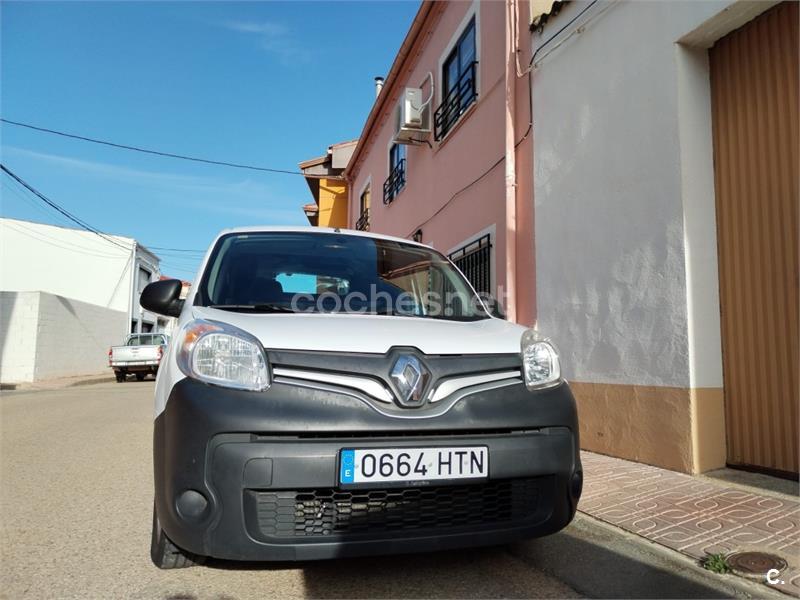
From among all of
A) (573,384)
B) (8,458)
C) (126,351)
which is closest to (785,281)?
(573,384)

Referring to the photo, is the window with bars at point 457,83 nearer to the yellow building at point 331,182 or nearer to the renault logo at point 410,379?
the renault logo at point 410,379

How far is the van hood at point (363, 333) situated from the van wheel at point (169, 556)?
874 mm

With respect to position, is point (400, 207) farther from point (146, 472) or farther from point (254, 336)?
point (254, 336)

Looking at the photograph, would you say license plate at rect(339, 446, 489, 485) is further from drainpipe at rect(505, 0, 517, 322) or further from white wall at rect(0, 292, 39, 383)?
white wall at rect(0, 292, 39, 383)

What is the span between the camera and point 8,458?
516 cm

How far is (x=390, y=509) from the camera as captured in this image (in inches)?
82.2

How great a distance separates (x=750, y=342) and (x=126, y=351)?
17.7 m

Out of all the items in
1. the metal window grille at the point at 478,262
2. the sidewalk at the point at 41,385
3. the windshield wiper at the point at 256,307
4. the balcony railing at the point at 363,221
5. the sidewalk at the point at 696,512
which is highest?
the balcony railing at the point at 363,221

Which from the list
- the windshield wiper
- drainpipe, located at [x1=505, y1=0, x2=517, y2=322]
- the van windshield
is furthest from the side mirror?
drainpipe, located at [x1=505, y1=0, x2=517, y2=322]

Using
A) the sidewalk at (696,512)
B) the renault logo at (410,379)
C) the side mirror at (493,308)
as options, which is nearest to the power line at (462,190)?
the side mirror at (493,308)

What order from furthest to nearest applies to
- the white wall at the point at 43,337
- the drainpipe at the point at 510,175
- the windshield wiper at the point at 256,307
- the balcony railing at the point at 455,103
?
the white wall at the point at 43,337
the balcony railing at the point at 455,103
the drainpipe at the point at 510,175
the windshield wiper at the point at 256,307

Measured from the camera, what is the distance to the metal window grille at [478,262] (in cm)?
717

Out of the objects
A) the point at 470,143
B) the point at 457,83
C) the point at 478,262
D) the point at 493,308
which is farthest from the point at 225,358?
the point at 457,83

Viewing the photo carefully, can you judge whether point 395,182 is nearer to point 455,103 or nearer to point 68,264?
point 455,103
